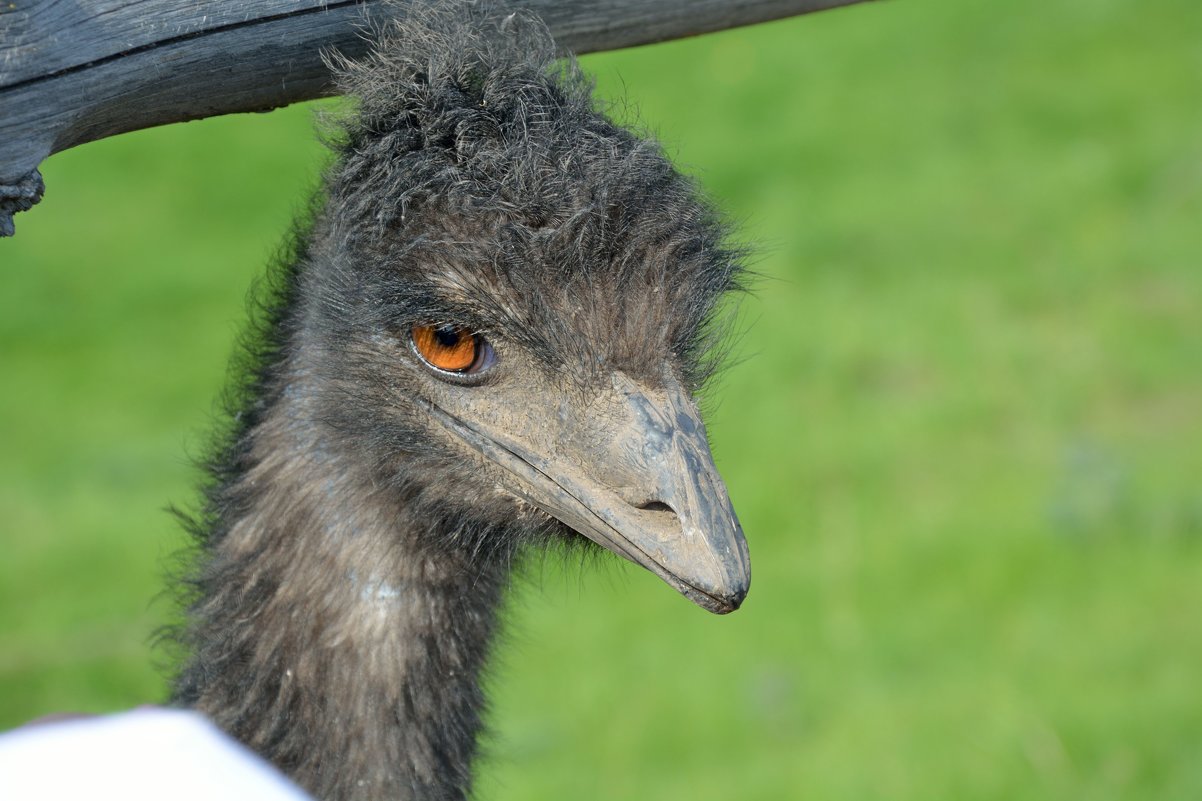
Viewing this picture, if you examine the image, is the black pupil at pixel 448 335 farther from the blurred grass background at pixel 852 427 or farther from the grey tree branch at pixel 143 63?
the blurred grass background at pixel 852 427

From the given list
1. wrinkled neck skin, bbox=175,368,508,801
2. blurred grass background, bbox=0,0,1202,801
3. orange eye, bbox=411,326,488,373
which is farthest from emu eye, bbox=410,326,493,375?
blurred grass background, bbox=0,0,1202,801

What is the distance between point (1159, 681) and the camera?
18.5 feet

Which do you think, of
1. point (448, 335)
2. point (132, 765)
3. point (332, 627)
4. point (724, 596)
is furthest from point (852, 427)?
point (132, 765)

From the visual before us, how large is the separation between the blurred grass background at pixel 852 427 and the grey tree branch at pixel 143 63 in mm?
696

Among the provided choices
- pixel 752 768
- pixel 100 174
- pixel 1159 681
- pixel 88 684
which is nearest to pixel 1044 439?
pixel 1159 681

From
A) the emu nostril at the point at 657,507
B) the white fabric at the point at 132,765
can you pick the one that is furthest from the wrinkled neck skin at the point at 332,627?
the white fabric at the point at 132,765

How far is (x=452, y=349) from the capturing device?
252 centimetres

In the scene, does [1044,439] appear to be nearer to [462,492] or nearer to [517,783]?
[517,783]

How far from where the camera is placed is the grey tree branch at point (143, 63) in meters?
2.18

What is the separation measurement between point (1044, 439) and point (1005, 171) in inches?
113

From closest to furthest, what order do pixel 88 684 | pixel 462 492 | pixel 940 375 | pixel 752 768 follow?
pixel 462 492 → pixel 752 768 → pixel 88 684 → pixel 940 375

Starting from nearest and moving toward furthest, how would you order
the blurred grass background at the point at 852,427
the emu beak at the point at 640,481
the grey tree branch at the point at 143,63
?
1. the grey tree branch at the point at 143,63
2. the emu beak at the point at 640,481
3. the blurred grass background at the point at 852,427

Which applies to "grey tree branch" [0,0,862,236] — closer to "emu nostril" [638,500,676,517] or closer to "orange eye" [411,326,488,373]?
"orange eye" [411,326,488,373]

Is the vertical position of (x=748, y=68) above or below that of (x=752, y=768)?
above
